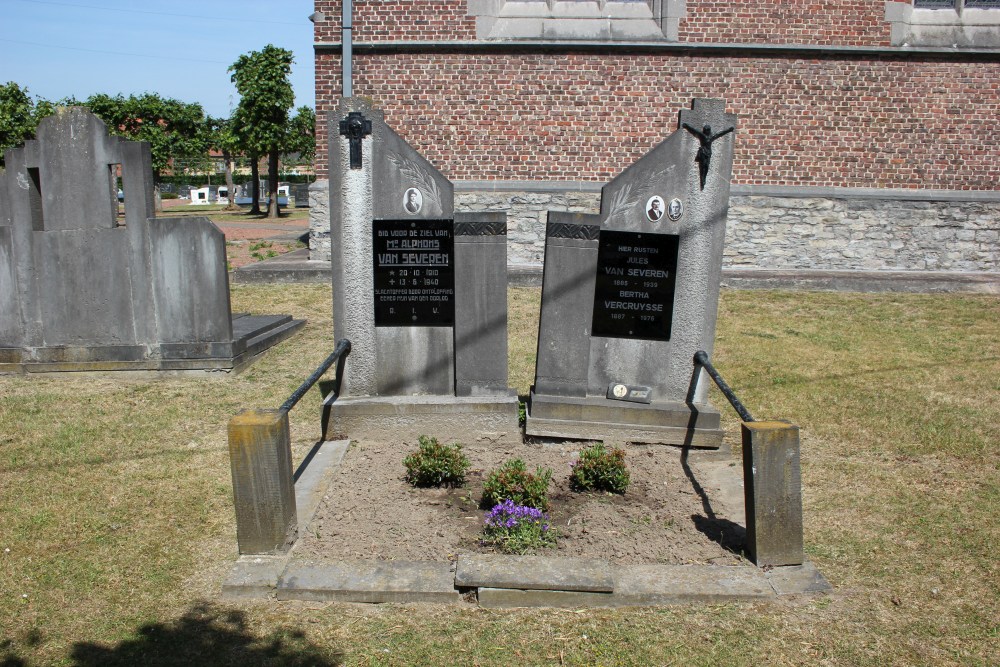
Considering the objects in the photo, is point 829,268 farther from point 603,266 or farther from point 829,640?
point 829,640

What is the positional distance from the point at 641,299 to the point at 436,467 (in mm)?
2226

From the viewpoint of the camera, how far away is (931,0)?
13469mm

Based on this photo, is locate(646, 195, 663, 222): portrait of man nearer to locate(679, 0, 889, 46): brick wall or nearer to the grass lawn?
the grass lawn

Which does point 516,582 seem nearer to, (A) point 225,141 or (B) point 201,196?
(A) point 225,141

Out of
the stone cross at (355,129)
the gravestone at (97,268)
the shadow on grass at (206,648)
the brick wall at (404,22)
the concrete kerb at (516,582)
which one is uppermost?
the brick wall at (404,22)

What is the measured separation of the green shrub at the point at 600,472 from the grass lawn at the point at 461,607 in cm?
125

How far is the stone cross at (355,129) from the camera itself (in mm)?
5879

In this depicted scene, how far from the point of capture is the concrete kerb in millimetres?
4047

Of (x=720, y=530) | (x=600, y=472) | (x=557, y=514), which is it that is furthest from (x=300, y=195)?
(x=720, y=530)

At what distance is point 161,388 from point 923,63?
13.4m

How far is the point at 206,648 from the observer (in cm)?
369

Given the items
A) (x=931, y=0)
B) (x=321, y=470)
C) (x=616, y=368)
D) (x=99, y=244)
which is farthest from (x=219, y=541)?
(x=931, y=0)

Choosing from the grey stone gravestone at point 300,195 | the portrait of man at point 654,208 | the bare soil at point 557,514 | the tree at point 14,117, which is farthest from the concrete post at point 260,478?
the grey stone gravestone at point 300,195

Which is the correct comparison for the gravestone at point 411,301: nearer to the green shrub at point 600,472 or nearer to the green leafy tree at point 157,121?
the green shrub at point 600,472
